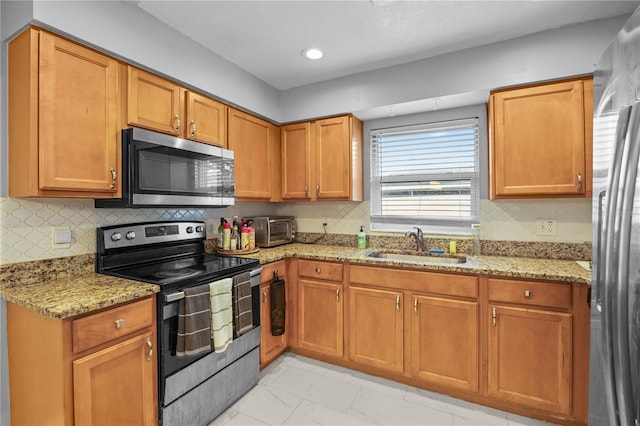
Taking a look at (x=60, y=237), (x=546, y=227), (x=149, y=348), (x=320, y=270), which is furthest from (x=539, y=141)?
(x=60, y=237)

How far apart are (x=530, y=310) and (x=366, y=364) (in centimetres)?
120

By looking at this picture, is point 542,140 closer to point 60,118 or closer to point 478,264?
point 478,264

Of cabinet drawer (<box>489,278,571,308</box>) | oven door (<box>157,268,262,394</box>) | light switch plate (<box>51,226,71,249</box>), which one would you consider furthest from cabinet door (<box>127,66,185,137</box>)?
cabinet drawer (<box>489,278,571,308</box>)

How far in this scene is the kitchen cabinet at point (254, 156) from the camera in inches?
104

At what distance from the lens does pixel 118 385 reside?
1467 millimetres

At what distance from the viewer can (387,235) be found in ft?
9.65

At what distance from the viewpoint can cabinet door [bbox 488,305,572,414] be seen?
1.82 metres

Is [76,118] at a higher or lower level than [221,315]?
higher

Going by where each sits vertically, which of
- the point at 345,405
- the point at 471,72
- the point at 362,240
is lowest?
the point at 345,405

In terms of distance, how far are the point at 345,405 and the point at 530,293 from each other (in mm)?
1372

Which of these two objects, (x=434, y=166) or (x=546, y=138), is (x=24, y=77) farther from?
(x=546, y=138)

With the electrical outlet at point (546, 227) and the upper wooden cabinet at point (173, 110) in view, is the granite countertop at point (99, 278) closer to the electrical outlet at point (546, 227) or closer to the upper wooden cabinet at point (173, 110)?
the electrical outlet at point (546, 227)

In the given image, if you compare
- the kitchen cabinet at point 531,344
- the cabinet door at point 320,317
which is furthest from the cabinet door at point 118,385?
the kitchen cabinet at point 531,344

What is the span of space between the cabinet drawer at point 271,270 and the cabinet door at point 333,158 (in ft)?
2.44
